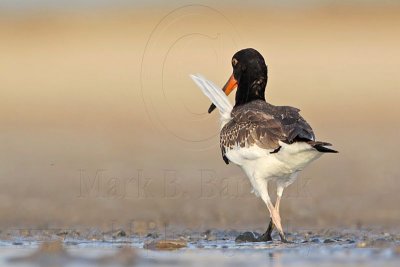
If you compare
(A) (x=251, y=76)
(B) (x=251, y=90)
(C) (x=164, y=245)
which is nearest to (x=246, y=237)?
(C) (x=164, y=245)

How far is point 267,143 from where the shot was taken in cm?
1130

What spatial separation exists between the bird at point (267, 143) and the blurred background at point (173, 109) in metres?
1.51

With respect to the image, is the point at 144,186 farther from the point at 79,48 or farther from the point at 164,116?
the point at 79,48

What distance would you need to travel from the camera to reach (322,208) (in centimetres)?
1453

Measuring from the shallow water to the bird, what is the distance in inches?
24.4

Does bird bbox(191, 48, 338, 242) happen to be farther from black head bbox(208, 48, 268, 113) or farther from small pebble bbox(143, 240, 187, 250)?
small pebble bbox(143, 240, 187, 250)

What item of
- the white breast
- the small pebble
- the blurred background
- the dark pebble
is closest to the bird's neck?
the white breast

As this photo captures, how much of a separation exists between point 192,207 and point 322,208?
1.63 meters

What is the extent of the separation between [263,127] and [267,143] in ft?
0.90

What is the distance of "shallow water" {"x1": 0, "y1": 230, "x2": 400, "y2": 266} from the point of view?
971 cm

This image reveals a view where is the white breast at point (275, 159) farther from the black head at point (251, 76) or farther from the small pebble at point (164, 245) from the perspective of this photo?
the black head at point (251, 76)

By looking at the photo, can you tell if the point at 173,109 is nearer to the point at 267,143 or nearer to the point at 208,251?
the point at 267,143

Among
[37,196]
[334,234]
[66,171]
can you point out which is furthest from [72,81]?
[334,234]

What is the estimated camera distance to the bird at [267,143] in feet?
36.3
